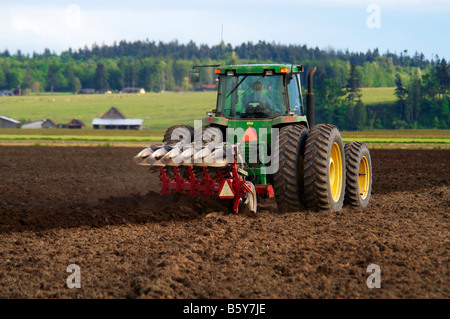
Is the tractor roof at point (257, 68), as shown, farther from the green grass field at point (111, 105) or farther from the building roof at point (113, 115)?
the building roof at point (113, 115)

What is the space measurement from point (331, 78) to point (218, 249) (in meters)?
74.1

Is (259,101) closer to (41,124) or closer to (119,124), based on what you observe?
(119,124)

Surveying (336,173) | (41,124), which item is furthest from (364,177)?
(41,124)

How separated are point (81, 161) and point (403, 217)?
49.4ft

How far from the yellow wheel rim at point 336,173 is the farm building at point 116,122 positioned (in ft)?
293

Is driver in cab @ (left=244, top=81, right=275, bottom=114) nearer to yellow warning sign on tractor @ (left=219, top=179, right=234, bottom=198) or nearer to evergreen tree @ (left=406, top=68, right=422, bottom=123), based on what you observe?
yellow warning sign on tractor @ (left=219, top=179, right=234, bottom=198)

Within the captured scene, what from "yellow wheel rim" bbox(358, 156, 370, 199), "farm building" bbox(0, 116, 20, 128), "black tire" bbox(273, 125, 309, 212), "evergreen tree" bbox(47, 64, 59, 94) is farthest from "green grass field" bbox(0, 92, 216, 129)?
"black tire" bbox(273, 125, 309, 212)

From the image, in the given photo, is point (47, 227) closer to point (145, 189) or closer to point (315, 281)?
point (315, 281)

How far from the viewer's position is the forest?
80.1m

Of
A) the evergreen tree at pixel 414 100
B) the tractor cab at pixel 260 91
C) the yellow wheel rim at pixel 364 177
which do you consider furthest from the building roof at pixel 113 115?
the tractor cab at pixel 260 91

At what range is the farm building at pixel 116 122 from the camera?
9950 cm

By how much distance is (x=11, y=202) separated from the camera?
40.4ft

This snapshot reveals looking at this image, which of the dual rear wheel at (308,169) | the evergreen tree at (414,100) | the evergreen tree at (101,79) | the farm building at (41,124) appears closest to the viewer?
the dual rear wheel at (308,169)

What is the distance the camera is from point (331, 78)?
260 ft
